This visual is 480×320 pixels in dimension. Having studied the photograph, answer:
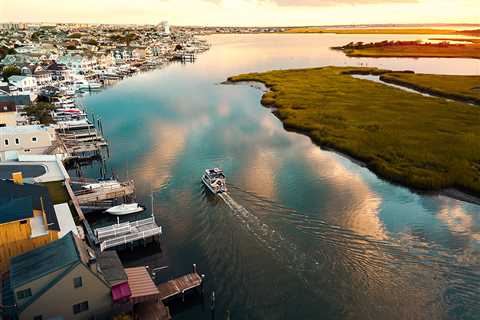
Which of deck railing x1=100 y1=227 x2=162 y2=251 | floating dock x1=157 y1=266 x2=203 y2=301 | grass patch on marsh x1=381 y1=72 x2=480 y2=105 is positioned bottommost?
floating dock x1=157 y1=266 x2=203 y2=301

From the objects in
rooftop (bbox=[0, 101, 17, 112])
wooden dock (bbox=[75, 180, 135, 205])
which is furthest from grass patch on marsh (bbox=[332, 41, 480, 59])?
wooden dock (bbox=[75, 180, 135, 205])

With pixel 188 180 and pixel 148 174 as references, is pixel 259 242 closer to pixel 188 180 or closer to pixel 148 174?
pixel 188 180

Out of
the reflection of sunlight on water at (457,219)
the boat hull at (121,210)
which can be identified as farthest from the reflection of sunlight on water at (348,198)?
the boat hull at (121,210)

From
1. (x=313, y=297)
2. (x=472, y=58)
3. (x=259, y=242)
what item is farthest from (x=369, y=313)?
(x=472, y=58)

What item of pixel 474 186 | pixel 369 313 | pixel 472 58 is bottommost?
Answer: pixel 369 313

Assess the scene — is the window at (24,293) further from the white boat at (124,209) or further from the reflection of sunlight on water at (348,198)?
the reflection of sunlight on water at (348,198)

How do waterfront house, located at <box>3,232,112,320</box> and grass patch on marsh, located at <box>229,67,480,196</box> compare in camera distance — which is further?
grass patch on marsh, located at <box>229,67,480,196</box>

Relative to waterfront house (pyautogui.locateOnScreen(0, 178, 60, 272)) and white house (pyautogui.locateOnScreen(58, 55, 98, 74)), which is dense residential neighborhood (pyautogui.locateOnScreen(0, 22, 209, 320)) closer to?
waterfront house (pyautogui.locateOnScreen(0, 178, 60, 272))
